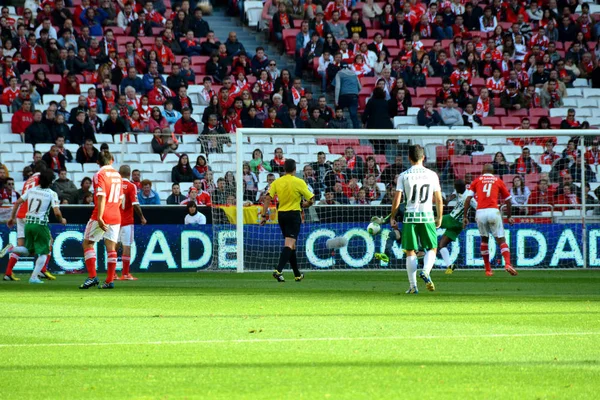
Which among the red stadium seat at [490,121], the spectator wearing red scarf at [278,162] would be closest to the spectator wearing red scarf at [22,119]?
the spectator wearing red scarf at [278,162]

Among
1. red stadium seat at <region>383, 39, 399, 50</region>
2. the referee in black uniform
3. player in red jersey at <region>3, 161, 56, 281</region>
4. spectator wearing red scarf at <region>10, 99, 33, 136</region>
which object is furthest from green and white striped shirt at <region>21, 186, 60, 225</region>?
red stadium seat at <region>383, 39, 399, 50</region>

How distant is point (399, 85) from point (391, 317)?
16.8 meters

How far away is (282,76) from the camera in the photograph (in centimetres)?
2666

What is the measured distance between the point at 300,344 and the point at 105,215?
25.5 feet

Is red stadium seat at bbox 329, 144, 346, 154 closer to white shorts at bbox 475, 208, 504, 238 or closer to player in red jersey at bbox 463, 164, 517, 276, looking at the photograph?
player in red jersey at bbox 463, 164, 517, 276

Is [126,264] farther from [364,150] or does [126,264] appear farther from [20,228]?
[364,150]

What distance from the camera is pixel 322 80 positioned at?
28.1m

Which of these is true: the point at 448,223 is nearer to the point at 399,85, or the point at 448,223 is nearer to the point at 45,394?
the point at 399,85

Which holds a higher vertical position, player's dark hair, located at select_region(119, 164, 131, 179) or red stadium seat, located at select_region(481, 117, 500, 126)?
red stadium seat, located at select_region(481, 117, 500, 126)

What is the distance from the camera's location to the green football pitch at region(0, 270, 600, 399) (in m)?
6.44

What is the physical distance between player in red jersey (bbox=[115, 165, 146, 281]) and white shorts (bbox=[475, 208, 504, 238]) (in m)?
6.17

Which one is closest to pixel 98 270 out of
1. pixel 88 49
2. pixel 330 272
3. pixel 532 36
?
pixel 330 272

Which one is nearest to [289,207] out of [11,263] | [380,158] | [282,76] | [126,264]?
[126,264]

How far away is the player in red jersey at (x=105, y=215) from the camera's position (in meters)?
15.6
